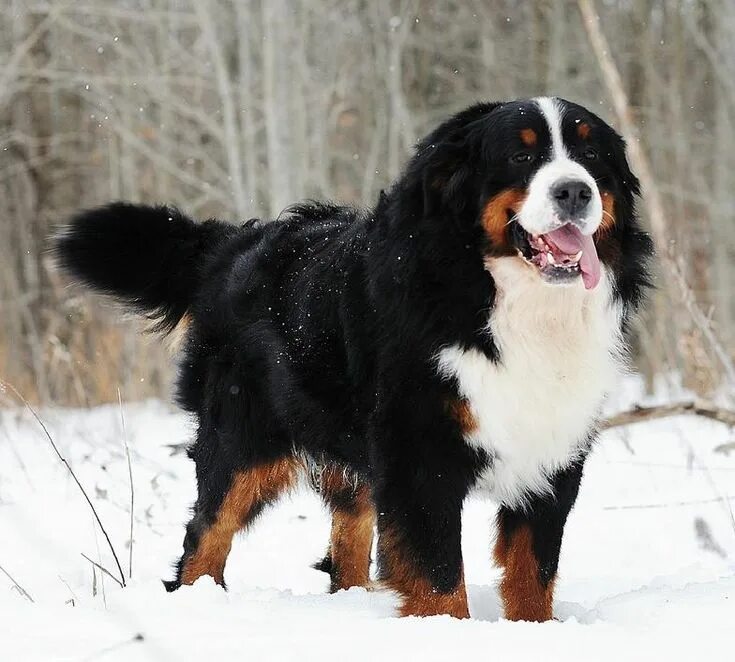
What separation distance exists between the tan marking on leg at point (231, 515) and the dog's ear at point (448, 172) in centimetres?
123

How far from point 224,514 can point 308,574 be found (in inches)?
40.6

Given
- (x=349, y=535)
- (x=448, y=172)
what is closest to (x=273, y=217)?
(x=349, y=535)

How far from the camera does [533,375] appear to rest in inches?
131

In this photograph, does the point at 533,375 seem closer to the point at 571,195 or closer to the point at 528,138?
the point at 571,195

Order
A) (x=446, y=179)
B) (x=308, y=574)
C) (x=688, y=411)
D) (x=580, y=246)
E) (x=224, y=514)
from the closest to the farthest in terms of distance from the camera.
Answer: (x=580, y=246), (x=446, y=179), (x=224, y=514), (x=688, y=411), (x=308, y=574)

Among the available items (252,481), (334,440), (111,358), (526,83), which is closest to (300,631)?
(334,440)

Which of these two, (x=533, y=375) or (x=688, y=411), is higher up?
(x=533, y=375)

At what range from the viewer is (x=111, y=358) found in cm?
949

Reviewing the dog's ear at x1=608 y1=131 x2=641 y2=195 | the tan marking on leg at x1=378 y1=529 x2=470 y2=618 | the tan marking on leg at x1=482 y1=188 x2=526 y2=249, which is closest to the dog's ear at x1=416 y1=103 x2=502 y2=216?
the tan marking on leg at x1=482 y1=188 x2=526 y2=249

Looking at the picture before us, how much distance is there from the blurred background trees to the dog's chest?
6335 millimetres

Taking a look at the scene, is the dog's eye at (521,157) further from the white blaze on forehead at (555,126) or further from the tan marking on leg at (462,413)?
the tan marking on leg at (462,413)

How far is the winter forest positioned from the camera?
9.02ft

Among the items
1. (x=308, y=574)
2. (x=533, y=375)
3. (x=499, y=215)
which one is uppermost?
(x=499, y=215)

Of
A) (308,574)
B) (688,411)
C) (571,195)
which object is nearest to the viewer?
(571,195)
